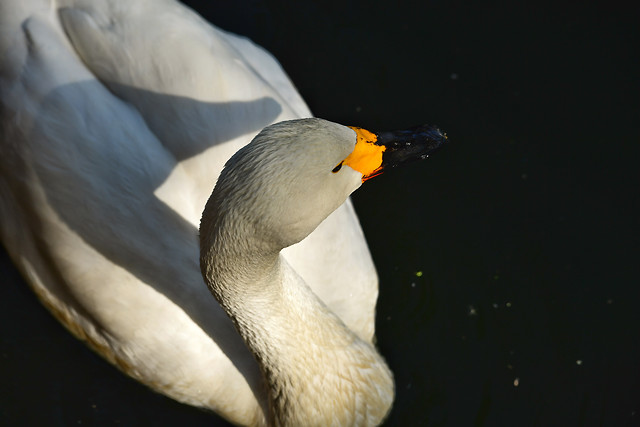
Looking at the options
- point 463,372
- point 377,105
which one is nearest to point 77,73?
point 377,105

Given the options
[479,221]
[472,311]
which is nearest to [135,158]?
[472,311]

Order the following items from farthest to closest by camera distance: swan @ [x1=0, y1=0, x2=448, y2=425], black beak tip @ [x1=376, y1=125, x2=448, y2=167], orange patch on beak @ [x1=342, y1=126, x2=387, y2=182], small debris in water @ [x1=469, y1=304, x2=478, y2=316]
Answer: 1. small debris in water @ [x1=469, y1=304, x2=478, y2=316]
2. swan @ [x1=0, y1=0, x2=448, y2=425]
3. black beak tip @ [x1=376, y1=125, x2=448, y2=167]
4. orange patch on beak @ [x1=342, y1=126, x2=387, y2=182]

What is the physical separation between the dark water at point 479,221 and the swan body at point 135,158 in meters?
0.75

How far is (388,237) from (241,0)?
199 cm

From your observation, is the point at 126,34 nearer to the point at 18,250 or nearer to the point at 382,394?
the point at 18,250

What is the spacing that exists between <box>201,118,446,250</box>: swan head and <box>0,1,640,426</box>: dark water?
182 centimetres

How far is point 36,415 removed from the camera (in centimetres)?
404

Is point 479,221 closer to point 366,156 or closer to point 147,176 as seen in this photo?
point 366,156

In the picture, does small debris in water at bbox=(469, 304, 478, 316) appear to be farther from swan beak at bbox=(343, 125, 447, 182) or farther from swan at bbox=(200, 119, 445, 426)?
swan beak at bbox=(343, 125, 447, 182)

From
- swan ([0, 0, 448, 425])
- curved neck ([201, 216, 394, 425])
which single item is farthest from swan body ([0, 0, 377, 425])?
curved neck ([201, 216, 394, 425])

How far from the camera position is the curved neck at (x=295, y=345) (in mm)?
2812

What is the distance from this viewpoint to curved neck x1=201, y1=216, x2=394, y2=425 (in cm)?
281

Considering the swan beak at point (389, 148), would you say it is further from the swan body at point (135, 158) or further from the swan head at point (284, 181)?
the swan body at point (135, 158)

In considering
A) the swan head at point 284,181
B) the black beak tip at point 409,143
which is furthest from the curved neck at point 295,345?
the black beak tip at point 409,143
